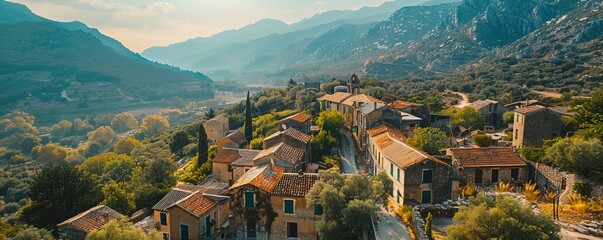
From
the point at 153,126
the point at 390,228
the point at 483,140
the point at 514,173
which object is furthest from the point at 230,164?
the point at 153,126

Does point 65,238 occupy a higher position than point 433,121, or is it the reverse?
point 433,121

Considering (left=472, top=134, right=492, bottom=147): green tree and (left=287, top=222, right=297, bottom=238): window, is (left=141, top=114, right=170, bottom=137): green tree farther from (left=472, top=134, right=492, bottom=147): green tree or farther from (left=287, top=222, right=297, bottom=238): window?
(left=472, top=134, right=492, bottom=147): green tree

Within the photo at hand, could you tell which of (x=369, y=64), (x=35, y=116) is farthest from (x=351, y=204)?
(x=35, y=116)

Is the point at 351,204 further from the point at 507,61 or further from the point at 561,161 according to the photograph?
the point at 507,61

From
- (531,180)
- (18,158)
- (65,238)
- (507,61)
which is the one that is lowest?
(18,158)

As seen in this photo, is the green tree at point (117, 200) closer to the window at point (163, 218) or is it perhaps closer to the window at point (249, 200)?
the window at point (163, 218)

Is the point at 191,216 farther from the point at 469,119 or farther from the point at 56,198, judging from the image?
the point at 469,119

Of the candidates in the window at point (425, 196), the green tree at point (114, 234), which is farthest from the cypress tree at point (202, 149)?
the window at point (425, 196)

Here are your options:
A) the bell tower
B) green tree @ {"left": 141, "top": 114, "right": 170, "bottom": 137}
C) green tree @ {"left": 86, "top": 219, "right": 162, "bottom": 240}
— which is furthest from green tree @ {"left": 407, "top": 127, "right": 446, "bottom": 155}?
green tree @ {"left": 141, "top": 114, "right": 170, "bottom": 137}
